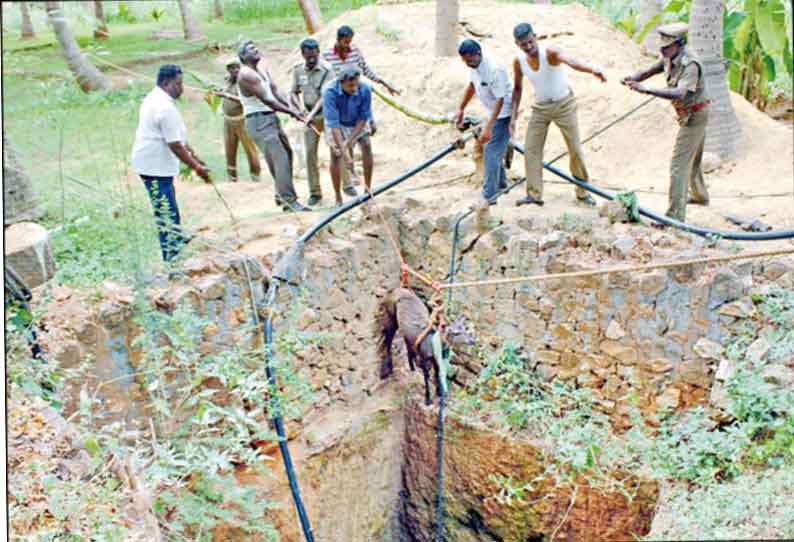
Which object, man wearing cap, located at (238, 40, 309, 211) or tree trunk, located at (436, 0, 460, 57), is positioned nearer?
man wearing cap, located at (238, 40, 309, 211)

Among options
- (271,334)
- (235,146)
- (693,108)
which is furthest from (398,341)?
(693,108)

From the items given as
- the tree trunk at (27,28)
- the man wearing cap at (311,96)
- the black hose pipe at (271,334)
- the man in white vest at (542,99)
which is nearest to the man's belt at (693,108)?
the man in white vest at (542,99)

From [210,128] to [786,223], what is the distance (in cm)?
518

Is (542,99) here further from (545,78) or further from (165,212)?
(165,212)

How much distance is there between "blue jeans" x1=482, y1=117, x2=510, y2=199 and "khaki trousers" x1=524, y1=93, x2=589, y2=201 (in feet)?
0.58

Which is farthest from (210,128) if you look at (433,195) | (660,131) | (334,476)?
(660,131)

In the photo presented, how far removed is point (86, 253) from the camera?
502 centimetres

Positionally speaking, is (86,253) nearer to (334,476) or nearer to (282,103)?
(282,103)

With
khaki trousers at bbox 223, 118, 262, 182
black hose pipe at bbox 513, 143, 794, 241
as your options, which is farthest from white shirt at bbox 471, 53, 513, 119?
khaki trousers at bbox 223, 118, 262, 182

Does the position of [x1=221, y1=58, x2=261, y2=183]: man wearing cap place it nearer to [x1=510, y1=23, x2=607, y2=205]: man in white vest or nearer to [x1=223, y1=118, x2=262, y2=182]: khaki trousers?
[x1=223, y1=118, x2=262, y2=182]: khaki trousers

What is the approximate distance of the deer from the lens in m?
5.37

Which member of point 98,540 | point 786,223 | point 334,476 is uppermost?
point 786,223

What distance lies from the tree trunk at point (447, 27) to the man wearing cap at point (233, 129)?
2.63 m

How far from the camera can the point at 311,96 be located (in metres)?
6.11
